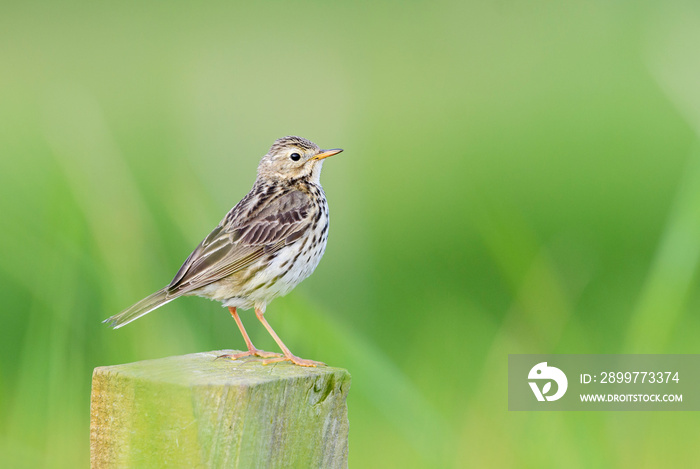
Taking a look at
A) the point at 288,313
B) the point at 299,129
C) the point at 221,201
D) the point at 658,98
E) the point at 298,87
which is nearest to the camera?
the point at 288,313

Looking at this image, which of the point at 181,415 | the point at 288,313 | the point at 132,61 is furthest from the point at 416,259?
the point at 132,61

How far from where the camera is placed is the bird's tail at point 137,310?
162 inches

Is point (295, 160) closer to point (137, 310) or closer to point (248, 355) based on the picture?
point (137, 310)

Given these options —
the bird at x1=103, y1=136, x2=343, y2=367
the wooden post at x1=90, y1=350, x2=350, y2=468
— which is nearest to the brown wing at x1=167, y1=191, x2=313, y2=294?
the bird at x1=103, y1=136, x2=343, y2=367

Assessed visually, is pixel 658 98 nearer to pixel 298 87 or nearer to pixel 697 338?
pixel 298 87

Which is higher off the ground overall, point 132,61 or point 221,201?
point 132,61

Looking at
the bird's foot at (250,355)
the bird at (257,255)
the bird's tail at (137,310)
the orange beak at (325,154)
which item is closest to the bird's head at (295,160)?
the orange beak at (325,154)

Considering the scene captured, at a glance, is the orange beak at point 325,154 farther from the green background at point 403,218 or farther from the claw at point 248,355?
the claw at point 248,355

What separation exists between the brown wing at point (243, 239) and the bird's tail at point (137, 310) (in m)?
0.18

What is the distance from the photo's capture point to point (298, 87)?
9523 mm

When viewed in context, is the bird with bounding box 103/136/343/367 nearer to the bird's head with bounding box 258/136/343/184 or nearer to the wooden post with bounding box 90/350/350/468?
the bird's head with bounding box 258/136/343/184

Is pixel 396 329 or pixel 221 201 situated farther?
pixel 396 329

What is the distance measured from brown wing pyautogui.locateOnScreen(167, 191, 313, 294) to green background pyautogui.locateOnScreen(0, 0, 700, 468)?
137 mm

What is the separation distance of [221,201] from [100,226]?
563mm
